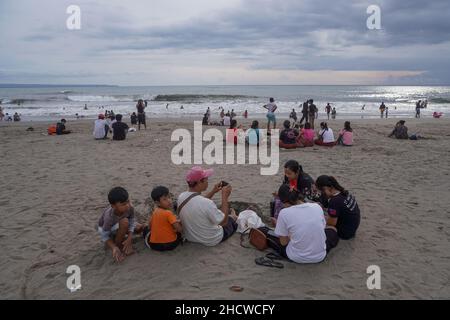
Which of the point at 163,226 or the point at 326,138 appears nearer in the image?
the point at 163,226

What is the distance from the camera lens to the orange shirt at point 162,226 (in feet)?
13.5

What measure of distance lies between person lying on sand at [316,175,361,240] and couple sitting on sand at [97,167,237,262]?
1254 millimetres

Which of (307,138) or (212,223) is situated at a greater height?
(307,138)

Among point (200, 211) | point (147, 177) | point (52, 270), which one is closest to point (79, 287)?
point (52, 270)

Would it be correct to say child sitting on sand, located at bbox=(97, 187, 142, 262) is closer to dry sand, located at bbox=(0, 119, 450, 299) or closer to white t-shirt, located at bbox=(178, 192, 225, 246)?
dry sand, located at bbox=(0, 119, 450, 299)

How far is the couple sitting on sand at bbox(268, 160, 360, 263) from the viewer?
3.81 m

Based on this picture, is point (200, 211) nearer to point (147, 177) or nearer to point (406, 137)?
point (147, 177)

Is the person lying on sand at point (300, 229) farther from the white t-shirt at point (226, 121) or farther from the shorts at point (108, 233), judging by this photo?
the white t-shirt at point (226, 121)

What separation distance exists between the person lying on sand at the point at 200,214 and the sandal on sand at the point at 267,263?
0.64 m

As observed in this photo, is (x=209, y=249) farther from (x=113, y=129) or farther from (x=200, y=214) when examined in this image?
(x=113, y=129)

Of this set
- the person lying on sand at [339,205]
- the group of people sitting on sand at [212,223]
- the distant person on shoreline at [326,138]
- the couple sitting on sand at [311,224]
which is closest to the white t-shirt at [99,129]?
the distant person on shoreline at [326,138]

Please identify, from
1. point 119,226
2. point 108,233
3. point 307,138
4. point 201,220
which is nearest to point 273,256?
point 201,220

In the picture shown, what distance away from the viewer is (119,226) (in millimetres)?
4168

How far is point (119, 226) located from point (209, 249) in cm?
114
